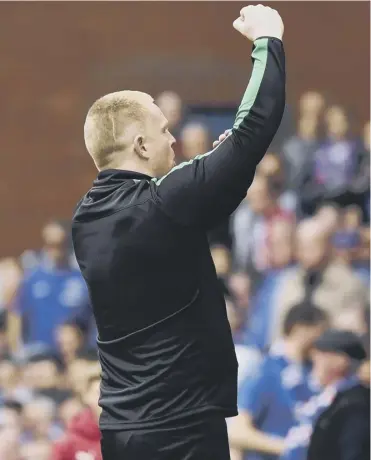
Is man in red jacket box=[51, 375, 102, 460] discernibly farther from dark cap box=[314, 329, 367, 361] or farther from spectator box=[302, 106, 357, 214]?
spectator box=[302, 106, 357, 214]

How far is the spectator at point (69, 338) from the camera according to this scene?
257 inches

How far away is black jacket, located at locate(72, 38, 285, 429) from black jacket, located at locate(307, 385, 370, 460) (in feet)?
6.05

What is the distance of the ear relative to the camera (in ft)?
6.27

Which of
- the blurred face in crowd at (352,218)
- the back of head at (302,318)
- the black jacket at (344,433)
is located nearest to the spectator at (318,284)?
the blurred face in crowd at (352,218)

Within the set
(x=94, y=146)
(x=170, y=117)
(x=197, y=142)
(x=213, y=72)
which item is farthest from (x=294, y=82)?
(x=94, y=146)

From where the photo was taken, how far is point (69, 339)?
21.5 feet

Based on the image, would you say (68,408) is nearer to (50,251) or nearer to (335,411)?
(335,411)

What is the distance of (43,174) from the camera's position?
9.24 m

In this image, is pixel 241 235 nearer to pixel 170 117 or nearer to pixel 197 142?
pixel 197 142

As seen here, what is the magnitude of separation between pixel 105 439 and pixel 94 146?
54cm

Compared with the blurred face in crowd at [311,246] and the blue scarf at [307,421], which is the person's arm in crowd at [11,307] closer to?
the blurred face in crowd at [311,246]

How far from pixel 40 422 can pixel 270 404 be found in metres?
1.57

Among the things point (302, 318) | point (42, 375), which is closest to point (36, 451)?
point (42, 375)

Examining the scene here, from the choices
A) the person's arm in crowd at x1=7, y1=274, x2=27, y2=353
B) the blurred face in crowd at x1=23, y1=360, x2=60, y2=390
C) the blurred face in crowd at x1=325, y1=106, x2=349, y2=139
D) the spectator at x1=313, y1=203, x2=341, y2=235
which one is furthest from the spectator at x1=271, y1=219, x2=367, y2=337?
the person's arm in crowd at x1=7, y1=274, x2=27, y2=353
